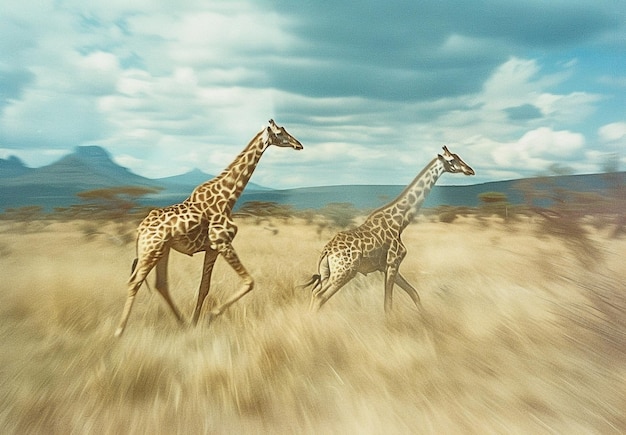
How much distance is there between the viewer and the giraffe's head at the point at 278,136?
127 inches

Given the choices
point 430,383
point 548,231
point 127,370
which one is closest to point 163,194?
point 127,370

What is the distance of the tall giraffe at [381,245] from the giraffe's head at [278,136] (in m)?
0.62

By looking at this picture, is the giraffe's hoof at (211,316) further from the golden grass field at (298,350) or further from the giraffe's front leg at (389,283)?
the giraffe's front leg at (389,283)

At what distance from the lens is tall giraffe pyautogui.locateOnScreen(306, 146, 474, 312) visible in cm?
339

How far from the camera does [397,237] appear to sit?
3475mm

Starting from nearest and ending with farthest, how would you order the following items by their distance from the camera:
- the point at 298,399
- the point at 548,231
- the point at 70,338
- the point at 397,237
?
1. the point at 298,399
2. the point at 70,338
3. the point at 397,237
4. the point at 548,231

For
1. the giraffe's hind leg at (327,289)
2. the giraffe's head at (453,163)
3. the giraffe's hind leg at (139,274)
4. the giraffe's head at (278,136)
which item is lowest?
the giraffe's hind leg at (327,289)

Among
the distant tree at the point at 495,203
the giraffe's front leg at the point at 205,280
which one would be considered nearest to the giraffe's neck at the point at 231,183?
the giraffe's front leg at the point at 205,280

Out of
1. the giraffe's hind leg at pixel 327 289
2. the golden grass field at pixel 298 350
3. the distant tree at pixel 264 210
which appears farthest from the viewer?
the distant tree at pixel 264 210

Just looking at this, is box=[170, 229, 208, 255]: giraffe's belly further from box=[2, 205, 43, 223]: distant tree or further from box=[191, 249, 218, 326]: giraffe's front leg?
box=[2, 205, 43, 223]: distant tree

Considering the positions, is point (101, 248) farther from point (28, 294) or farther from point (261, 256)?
point (261, 256)

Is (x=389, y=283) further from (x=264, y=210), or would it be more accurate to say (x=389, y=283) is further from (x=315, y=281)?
(x=264, y=210)

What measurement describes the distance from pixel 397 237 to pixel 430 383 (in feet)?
2.78

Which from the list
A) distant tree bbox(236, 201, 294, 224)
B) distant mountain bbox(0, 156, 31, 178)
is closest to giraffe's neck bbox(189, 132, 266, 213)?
distant tree bbox(236, 201, 294, 224)
